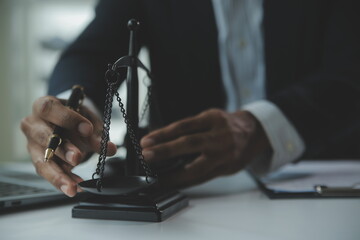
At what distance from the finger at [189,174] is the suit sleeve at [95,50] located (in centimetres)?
17

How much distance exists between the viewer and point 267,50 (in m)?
0.94

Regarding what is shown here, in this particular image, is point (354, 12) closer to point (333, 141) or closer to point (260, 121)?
point (333, 141)

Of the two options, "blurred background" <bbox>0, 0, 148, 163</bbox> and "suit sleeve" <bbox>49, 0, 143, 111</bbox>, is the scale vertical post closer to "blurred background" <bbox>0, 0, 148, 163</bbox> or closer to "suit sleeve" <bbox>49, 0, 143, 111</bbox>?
"suit sleeve" <bbox>49, 0, 143, 111</bbox>

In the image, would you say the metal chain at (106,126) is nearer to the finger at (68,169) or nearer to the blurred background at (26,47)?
the finger at (68,169)

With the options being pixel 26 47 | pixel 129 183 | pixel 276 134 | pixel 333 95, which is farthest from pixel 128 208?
pixel 26 47

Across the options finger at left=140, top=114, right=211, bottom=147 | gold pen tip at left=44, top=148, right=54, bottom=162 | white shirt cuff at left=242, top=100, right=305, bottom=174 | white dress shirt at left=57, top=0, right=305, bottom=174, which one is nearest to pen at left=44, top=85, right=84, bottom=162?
gold pen tip at left=44, top=148, right=54, bottom=162

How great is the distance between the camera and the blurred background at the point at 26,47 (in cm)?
280

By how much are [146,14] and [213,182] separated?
48 centimetres

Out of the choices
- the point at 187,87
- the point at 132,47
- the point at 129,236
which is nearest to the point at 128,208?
the point at 129,236

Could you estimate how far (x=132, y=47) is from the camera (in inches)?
17.3

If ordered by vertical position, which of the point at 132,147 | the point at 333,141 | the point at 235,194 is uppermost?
the point at 132,147

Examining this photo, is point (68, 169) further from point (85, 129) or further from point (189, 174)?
point (189, 174)

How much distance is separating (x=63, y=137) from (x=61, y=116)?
0.10ft

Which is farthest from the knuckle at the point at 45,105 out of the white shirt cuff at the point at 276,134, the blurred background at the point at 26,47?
the blurred background at the point at 26,47
